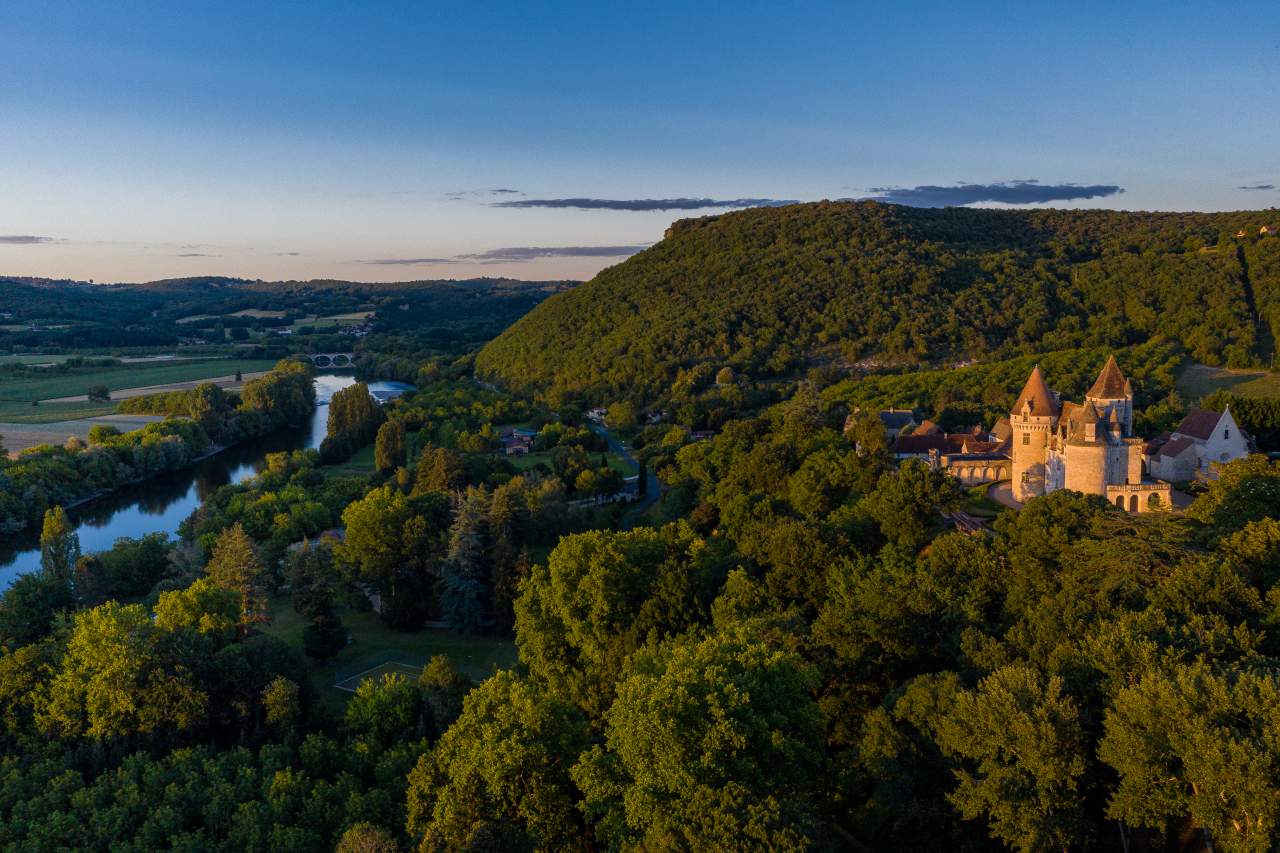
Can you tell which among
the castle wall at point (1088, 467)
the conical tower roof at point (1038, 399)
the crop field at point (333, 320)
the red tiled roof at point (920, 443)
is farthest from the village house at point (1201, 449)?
the crop field at point (333, 320)

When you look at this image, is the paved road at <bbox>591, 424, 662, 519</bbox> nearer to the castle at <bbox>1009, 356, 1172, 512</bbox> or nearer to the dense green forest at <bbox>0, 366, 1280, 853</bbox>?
the dense green forest at <bbox>0, 366, 1280, 853</bbox>

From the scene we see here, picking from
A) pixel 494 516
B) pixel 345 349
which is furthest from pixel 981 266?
pixel 345 349

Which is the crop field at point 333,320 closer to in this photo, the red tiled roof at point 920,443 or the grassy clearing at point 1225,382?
the grassy clearing at point 1225,382

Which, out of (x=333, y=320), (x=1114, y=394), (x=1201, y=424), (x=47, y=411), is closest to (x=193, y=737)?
(x=1114, y=394)

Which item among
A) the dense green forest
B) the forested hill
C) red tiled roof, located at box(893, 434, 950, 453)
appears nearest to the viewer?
the dense green forest

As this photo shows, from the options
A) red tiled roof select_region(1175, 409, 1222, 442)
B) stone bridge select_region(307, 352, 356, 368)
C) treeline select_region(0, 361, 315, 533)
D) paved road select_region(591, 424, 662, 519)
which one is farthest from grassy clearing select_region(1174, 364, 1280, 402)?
stone bridge select_region(307, 352, 356, 368)

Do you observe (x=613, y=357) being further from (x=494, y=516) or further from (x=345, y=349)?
(x=345, y=349)

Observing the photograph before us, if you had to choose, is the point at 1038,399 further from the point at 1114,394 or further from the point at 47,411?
the point at 47,411
